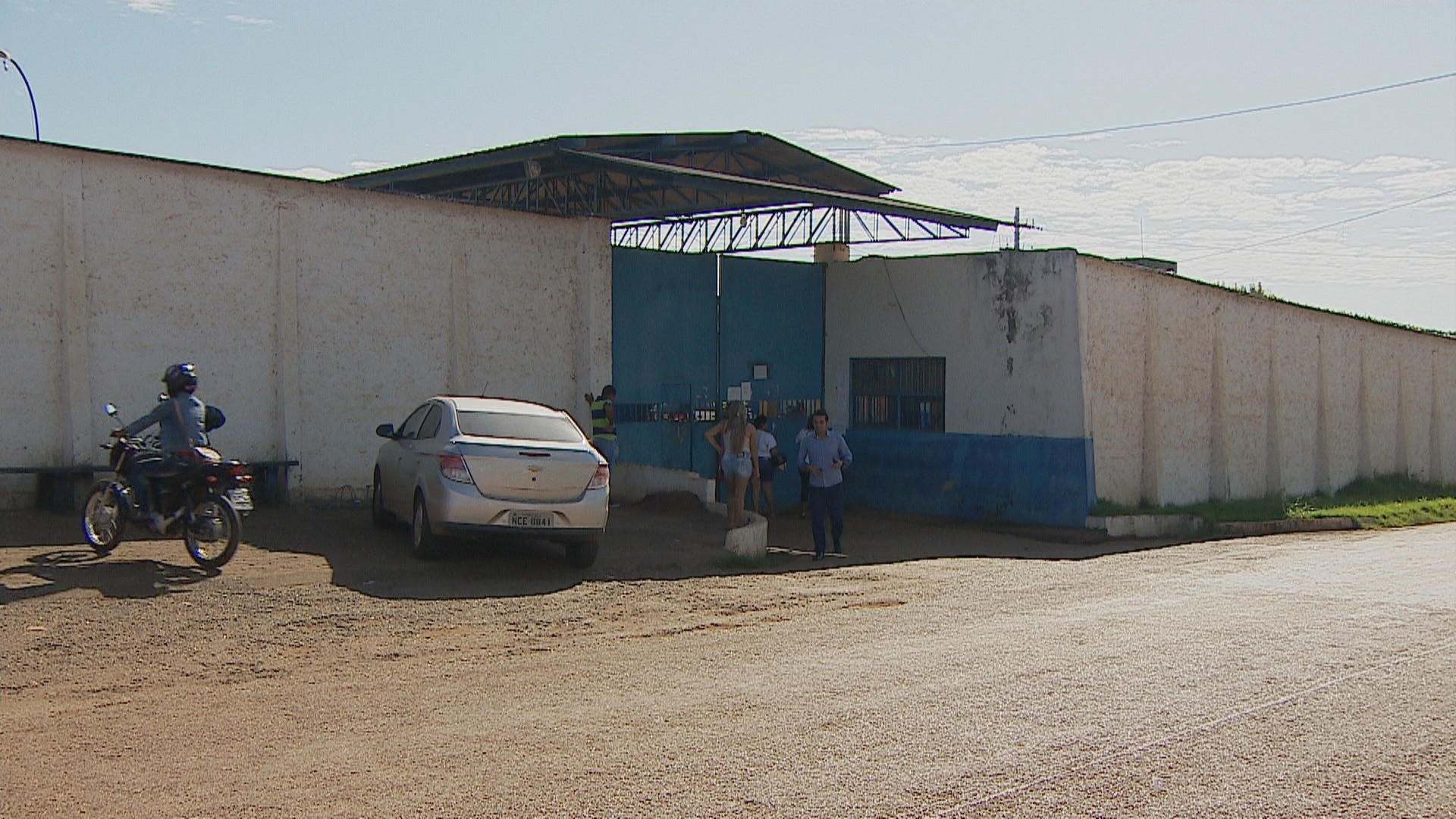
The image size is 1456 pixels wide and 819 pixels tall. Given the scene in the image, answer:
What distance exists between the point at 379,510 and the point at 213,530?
3.34 m

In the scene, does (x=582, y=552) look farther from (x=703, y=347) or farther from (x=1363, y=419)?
(x=1363, y=419)

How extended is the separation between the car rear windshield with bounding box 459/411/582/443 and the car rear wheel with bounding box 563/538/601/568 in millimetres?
1012

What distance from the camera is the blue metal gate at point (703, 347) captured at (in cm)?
2056

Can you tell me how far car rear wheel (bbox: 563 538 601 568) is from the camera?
488 inches

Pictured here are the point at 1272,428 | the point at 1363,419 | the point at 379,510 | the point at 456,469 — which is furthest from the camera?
the point at 1363,419

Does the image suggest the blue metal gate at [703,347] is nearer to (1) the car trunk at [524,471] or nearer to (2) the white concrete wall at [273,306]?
(2) the white concrete wall at [273,306]

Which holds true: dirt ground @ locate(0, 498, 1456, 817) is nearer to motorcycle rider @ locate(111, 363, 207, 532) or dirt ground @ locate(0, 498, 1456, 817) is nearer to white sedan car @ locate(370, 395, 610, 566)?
white sedan car @ locate(370, 395, 610, 566)

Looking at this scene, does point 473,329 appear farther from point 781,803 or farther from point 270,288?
point 781,803

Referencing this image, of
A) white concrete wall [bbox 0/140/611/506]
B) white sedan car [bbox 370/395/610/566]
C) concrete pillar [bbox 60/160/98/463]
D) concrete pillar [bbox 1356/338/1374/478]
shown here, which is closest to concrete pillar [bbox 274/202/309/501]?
white concrete wall [bbox 0/140/611/506]

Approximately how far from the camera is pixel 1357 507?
25.2 m

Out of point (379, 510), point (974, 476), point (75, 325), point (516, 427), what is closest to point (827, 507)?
point (516, 427)

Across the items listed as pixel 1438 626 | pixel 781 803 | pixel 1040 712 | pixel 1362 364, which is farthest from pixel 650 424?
pixel 1362 364

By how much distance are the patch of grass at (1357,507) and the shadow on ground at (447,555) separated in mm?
3420

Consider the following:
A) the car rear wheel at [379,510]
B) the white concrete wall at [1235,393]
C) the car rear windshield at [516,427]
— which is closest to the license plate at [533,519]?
the car rear windshield at [516,427]
